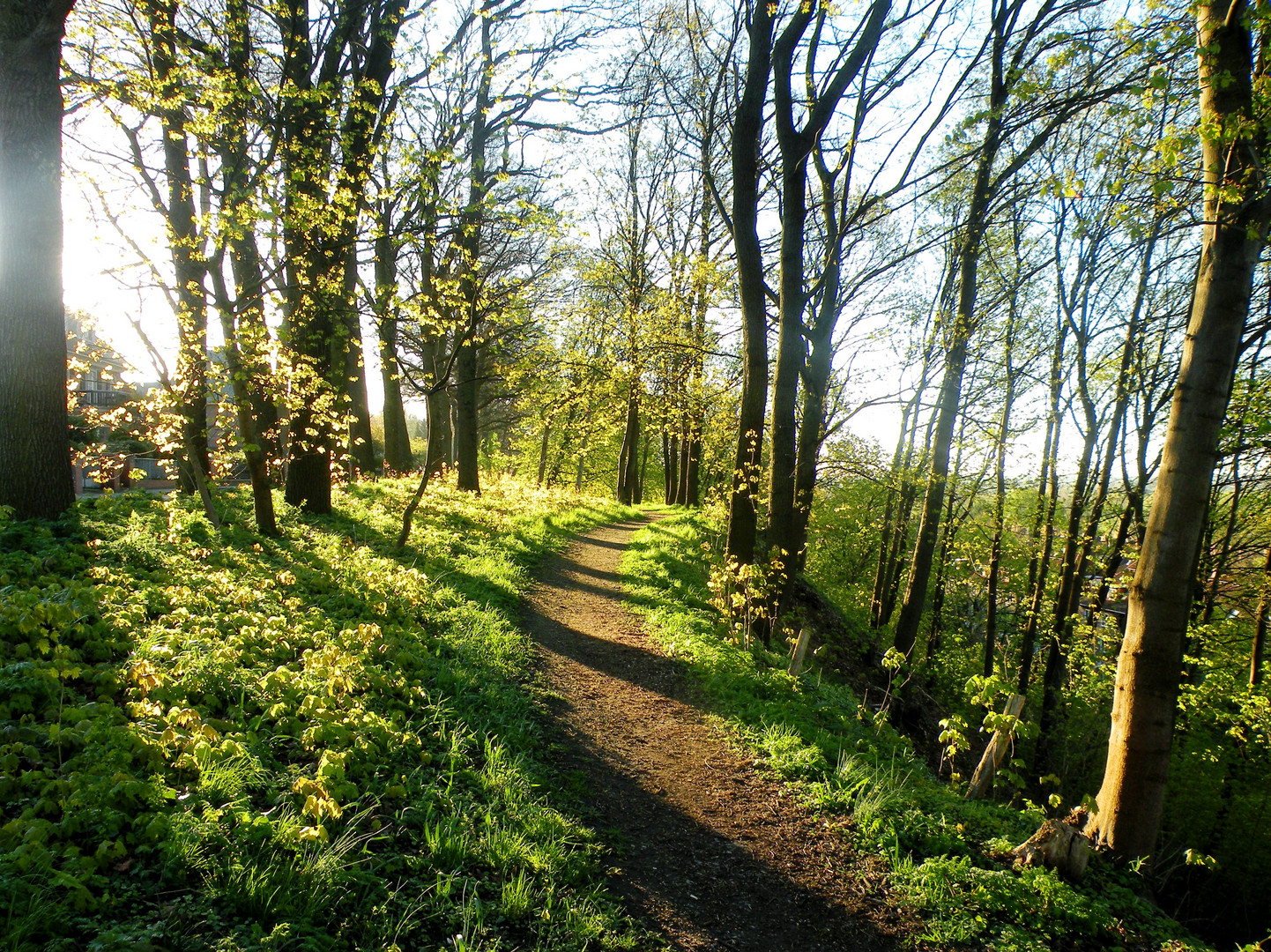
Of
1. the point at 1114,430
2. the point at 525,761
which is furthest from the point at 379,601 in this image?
the point at 1114,430

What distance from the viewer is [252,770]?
3.20m

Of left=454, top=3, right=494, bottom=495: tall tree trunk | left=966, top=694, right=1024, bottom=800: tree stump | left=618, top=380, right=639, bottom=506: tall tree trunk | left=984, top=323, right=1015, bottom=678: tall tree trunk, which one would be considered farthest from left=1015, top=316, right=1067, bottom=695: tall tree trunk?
left=454, top=3, right=494, bottom=495: tall tree trunk

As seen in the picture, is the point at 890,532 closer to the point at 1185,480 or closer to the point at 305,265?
the point at 1185,480

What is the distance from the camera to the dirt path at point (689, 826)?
3416 mm

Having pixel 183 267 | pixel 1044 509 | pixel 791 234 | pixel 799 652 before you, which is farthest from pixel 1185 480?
pixel 1044 509

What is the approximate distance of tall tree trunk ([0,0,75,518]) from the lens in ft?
17.4

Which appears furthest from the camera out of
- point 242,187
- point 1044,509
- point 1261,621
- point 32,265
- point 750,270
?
point 1044,509

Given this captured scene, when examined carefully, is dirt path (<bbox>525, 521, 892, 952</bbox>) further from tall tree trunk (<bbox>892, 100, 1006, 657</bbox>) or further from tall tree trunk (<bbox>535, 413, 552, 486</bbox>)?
tall tree trunk (<bbox>535, 413, 552, 486</bbox>)

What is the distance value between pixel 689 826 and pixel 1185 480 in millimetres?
4370

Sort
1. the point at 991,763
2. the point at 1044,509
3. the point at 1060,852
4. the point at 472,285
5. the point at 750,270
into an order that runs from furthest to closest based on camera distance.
Result: the point at 1044,509, the point at 472,285, the point at 750,270, the point at 991,763, the point at 1060,852

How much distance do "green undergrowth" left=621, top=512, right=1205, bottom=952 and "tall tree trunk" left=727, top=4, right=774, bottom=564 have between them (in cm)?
191

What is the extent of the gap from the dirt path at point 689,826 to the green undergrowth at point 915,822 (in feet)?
0.93

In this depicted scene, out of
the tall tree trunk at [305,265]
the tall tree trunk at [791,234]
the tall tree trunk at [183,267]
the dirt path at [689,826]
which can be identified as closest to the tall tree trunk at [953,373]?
the tall tree trunk at [791,234]

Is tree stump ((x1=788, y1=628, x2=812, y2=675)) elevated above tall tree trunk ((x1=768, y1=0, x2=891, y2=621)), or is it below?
below
